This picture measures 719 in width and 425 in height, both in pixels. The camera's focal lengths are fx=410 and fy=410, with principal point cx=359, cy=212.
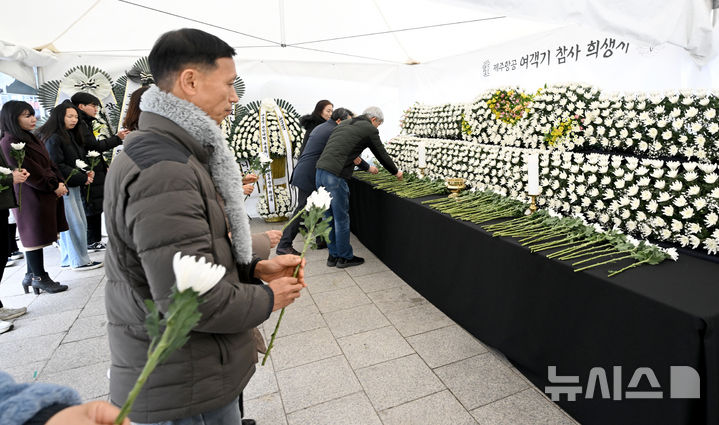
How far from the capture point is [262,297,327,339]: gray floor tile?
9.96 ft

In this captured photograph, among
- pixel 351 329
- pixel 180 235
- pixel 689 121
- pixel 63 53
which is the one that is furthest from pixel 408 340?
pixel 63 53

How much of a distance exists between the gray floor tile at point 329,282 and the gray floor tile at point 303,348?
0.77 metres

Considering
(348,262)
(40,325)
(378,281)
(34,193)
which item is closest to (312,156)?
(348,262)

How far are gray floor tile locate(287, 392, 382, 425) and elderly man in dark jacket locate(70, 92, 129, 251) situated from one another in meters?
3.31

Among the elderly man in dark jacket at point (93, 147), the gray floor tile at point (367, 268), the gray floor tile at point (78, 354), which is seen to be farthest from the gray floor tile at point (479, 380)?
the elderly man in dark jacket at point (93, 147)

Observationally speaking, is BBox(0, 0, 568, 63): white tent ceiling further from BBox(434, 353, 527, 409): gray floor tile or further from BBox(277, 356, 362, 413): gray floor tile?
BBox(277, 356, 362, 413): gray floor tile

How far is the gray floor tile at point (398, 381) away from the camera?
2.19 metres

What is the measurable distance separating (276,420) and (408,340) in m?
1.04

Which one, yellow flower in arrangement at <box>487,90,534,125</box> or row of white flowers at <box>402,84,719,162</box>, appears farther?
yellow flower in arrangement at <box>487,90,534,125</box>

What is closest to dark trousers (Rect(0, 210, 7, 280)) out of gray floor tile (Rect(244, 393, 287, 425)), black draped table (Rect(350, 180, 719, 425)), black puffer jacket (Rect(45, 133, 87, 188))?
black puffer jacket (Rect(45, 133, 87, 188))

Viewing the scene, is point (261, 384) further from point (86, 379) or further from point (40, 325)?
point (40, 325)

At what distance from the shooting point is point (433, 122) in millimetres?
4152

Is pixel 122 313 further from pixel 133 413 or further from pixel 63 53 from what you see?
pixel 63 53

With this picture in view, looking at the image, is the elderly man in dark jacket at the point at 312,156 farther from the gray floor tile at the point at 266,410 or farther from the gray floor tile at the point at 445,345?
the gray floor tile at the point at 266,410
